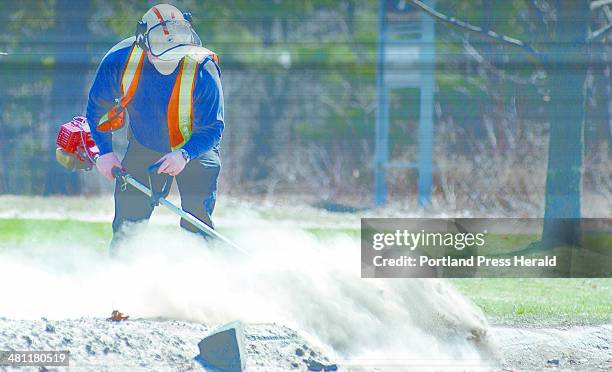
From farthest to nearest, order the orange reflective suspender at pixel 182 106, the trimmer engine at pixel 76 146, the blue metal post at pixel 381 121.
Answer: the blue metal post at pixel 381 121
the trimmer engine at pixel 76 146
the orange reflective suspender at pixel 182 106

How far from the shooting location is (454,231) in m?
5.90

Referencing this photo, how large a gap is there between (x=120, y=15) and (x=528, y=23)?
8.18 ft

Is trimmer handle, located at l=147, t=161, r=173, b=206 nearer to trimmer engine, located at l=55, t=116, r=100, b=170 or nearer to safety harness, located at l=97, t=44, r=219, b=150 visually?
safety harness, located at l=97, t=44, r=219, b=150

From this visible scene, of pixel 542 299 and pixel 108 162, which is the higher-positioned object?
pixel 108 162

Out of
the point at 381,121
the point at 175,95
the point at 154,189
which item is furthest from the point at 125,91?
the point at 381,121

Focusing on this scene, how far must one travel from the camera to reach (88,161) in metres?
Result: 5.91

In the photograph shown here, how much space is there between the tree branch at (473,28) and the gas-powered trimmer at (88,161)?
1872 millimetres

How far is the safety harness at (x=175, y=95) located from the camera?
5.74 m

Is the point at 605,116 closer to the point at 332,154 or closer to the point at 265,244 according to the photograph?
the point at 332,154

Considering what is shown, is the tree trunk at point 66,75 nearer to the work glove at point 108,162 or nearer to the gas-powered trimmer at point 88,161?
the gas-powered trimmer at point 88,161

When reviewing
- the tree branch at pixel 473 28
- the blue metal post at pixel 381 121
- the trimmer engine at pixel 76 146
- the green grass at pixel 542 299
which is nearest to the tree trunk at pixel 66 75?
the trimmer engine at pixel 76 146

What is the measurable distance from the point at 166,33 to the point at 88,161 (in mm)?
895

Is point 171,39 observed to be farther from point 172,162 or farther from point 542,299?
point 542,299

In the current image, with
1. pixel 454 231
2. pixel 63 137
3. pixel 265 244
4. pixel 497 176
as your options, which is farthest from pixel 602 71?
pixel 63 137
